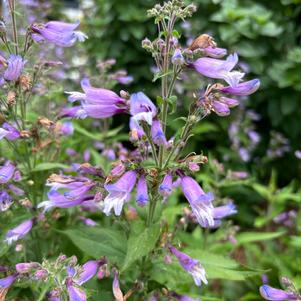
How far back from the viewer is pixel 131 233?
8.93 ft

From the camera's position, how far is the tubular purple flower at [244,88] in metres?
2.40

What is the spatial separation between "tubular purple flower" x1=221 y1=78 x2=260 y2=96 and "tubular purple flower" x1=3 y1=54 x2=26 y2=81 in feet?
3.49

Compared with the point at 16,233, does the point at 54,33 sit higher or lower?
higher

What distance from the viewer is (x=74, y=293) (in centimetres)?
222

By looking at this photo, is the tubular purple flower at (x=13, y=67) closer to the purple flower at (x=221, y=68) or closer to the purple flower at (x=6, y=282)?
the purple flower at (x=221, y=68)

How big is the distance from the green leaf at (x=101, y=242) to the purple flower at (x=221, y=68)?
111 centimetres

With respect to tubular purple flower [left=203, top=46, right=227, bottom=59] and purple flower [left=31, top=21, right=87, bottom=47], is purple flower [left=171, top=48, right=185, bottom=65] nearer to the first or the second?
tubular purple flower [left=203, top=46, right=227, bottom=59]

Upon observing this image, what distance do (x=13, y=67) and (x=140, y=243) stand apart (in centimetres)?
113

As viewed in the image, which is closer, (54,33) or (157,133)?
(157,133)

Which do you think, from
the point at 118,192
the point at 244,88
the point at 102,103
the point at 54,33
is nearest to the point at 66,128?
the point at 54,33

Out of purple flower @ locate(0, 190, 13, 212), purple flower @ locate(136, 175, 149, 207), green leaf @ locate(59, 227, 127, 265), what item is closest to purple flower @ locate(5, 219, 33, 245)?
purple flower @ locate(0, 190, 13, 212)

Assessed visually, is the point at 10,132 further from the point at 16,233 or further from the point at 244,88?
the point at 244,88

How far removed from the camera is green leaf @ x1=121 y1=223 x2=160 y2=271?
8.17 feet

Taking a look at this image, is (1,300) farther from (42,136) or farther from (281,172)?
(281,172)
